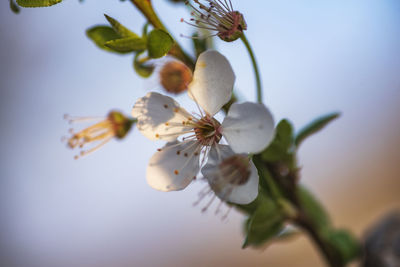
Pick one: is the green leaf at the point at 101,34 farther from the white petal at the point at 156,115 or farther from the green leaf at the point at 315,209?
the green leaf at the point at 315,209

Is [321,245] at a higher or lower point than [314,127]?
lower

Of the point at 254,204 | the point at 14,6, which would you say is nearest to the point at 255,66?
the point at 254,204

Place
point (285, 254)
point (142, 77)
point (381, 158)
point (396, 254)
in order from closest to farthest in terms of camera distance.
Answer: point (142, 77) < point (396, 254) < point (285, 254) < point (381, 158)

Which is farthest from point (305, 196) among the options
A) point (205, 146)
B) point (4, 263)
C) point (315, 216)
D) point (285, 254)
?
point (4, 263)

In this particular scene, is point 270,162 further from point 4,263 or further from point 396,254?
point 4,263

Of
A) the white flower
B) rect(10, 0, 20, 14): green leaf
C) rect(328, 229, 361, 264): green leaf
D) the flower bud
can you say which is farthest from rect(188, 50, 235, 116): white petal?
rect(328, 229, 361, 264): green leaf

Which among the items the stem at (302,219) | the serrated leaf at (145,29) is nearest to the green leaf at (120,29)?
the serrated leaf at (145,29)

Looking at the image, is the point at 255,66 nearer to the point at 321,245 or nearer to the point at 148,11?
the point at 148,11
